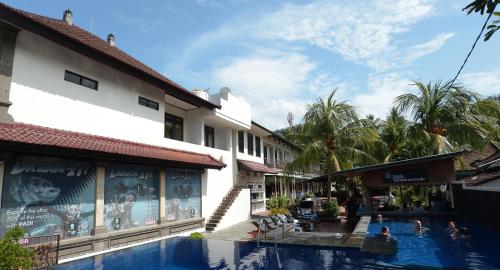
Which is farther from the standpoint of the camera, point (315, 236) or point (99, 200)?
point (315, 236)

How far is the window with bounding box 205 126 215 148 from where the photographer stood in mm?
22500

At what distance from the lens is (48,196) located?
1017cm

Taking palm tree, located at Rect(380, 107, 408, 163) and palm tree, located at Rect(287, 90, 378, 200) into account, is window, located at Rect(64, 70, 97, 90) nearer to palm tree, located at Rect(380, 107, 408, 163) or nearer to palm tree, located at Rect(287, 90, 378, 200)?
palm tree, located at Rect(287, 90, 378, 200)

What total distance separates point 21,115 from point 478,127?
2016 centimetres

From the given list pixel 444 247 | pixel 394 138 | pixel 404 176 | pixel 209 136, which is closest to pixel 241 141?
pixel 209 136

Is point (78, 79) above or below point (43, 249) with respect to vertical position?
above

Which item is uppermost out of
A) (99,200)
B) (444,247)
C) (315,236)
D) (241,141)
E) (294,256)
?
(241,141)

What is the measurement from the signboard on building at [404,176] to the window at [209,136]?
1190cm

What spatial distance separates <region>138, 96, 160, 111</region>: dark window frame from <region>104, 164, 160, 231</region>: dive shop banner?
3.39m

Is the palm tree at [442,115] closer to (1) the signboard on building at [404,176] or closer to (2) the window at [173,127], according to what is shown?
(1) the signboard on building at [404,176]

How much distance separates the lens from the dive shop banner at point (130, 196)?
40.4ft

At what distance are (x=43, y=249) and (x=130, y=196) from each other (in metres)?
4.01

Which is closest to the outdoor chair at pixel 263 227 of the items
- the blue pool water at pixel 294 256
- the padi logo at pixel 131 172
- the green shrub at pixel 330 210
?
the blue pool water at pixel 294 256

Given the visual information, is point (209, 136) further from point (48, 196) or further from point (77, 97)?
point (48, 196)
